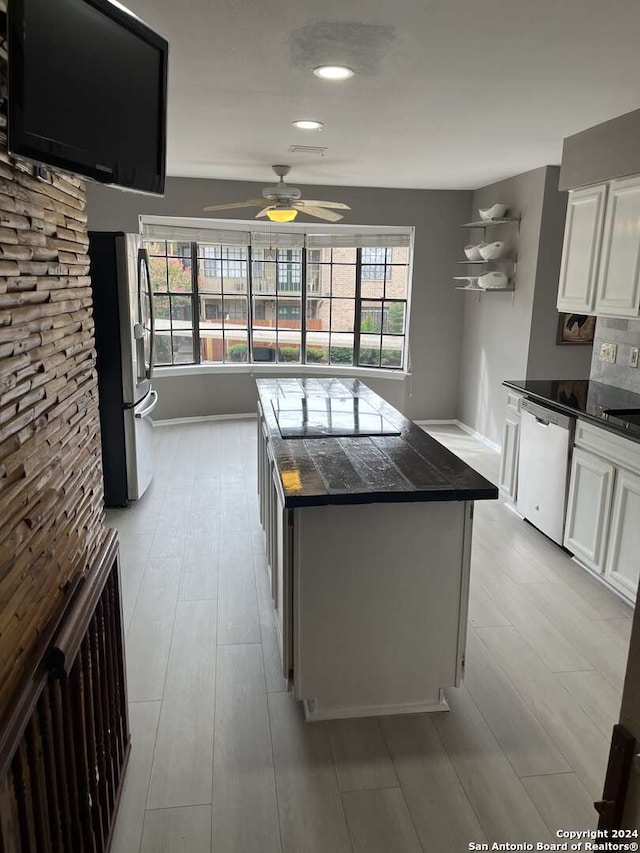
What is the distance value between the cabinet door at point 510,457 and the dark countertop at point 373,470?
4.64 feet

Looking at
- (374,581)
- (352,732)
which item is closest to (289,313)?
(374,581)

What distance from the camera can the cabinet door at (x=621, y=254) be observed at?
3371 mm

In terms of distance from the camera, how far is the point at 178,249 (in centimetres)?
666

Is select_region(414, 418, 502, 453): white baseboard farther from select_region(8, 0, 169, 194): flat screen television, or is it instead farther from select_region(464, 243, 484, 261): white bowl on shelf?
select_region(8, 0, 169, 194): flat screen television

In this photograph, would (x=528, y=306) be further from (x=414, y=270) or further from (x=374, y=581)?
(x=374, y=581)

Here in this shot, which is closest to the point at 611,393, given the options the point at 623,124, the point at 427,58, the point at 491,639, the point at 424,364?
the point at 623,124

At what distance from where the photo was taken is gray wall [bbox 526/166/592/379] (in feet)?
16.8

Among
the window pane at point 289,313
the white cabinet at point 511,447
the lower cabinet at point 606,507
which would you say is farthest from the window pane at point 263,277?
the lower cabinet at point 606,507

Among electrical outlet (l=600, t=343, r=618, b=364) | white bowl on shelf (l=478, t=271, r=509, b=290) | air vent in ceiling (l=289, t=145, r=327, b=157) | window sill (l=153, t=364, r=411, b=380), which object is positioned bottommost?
window sill (l=153, t=364, r=411, b=380)

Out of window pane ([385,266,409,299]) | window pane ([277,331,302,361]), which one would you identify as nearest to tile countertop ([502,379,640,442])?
window pane ([385,266,409,299])

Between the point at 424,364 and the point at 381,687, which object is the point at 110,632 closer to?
the point at 381,687

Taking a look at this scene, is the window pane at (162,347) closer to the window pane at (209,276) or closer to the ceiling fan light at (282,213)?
the window pane at (209,276)

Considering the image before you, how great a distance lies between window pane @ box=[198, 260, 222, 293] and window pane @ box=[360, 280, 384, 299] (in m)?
1.63

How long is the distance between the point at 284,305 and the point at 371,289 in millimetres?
1022
